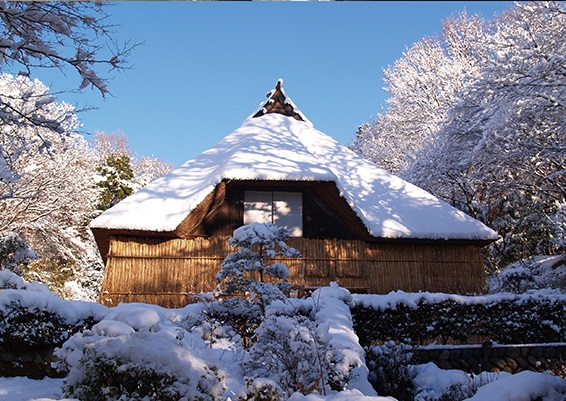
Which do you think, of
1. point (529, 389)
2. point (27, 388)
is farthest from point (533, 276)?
point (27, 388)

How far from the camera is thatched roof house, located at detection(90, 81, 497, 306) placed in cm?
1184

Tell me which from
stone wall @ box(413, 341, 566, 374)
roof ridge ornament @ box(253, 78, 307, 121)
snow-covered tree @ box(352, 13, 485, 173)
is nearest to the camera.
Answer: stone wall @ box(413, 341, 566, 374)

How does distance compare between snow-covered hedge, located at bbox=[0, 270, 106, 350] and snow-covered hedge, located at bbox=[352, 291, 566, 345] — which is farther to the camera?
snow-covered hedge, located at bbox=[352, 291, 566, 345]

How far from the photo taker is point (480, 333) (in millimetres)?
10039

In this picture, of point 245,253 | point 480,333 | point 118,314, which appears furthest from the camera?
point 480,333

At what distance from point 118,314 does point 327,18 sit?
4.64m

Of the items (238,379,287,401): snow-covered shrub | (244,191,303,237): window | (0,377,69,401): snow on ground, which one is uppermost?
(244,191,303,237): window

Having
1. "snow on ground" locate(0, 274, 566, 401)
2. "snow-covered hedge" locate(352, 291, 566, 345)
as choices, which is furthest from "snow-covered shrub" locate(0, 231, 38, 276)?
"snow-covered hedge" locate(352, 291, 566, 345)

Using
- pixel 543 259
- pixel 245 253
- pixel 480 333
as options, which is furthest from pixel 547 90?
pixel 245 253

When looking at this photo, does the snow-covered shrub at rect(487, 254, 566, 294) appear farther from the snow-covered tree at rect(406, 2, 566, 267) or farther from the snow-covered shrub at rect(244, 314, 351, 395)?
the snow-covered shrub at rect(244, 314, 351, 395)

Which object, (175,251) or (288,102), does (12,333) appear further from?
(288,102)

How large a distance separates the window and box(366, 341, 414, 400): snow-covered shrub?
6.17 metres

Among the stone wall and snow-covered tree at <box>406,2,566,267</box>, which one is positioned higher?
snow-covered tree at <box>406,2,566,267</box>

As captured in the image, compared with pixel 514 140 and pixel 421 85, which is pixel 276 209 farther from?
pixel 421 85
